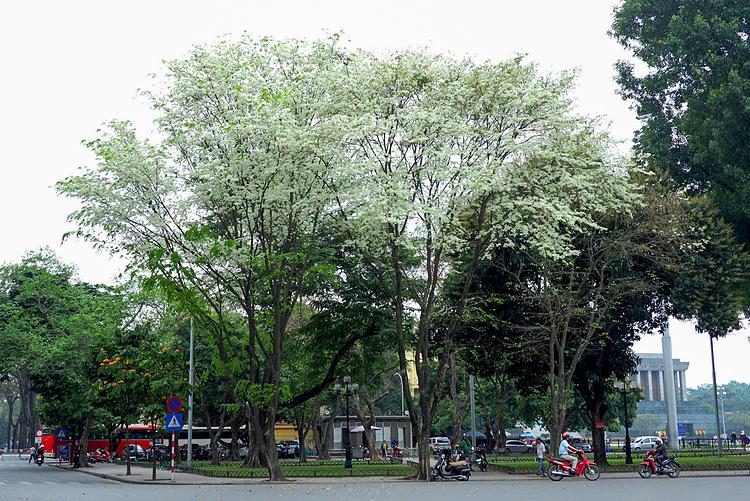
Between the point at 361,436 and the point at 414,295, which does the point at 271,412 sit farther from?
the point at 361,436

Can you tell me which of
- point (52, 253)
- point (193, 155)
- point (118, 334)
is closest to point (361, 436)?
point (52, 253)

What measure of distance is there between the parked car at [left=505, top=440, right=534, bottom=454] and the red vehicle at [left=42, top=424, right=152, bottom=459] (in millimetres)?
30952

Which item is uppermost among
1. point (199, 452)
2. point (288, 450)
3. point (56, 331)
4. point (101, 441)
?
point (56, 331)

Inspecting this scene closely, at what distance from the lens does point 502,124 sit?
27969 millimetres

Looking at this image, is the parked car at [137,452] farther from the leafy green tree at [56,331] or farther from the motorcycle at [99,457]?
the leafy green tree at [56,331]

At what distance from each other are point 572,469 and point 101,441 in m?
51.9

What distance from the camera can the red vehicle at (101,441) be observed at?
62.8 m

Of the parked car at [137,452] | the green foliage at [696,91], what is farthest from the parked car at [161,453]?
the green foliage at [696,91]

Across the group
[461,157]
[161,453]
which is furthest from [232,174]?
[161,453]

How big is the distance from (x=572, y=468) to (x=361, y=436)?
160ft

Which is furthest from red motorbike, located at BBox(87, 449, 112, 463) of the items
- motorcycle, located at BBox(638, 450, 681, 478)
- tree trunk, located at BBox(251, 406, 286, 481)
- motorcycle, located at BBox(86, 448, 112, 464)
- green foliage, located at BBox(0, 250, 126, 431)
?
motorcycle, located at BBox(638, 450, 681, 478)

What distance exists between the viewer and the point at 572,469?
2995cm

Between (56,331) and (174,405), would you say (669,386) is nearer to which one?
(174,405)

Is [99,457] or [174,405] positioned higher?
[174,405]
